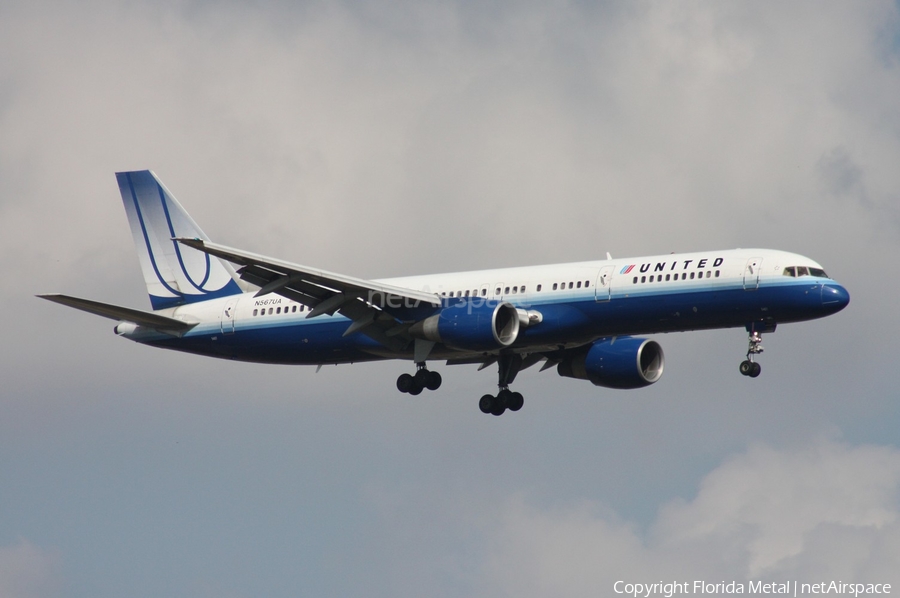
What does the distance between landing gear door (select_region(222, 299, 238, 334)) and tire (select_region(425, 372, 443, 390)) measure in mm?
8360

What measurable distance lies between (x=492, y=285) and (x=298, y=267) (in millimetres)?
7898

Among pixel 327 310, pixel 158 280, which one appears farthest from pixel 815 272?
pixel 158 280

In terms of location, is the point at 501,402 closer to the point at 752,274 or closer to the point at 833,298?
the point at 752,274

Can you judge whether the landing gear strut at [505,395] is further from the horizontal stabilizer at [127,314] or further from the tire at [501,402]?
the horizontal stabilizer at [127,314]

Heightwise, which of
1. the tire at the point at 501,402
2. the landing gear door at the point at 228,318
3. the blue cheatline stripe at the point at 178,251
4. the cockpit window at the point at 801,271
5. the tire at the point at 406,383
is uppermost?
the blue cheatline stripe at the point at 178,251

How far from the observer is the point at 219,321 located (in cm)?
5878

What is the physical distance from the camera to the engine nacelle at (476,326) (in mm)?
50875

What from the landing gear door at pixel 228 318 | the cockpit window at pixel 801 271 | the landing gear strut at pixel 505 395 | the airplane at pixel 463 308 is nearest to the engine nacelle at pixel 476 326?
the airplane at pixel 463 308

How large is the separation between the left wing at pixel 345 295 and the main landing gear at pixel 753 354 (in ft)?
36.8

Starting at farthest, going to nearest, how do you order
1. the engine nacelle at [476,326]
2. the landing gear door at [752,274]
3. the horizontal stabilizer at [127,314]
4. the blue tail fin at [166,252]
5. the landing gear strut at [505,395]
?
the blue tail fin at [166,252] < the landing gear strut at [505,395] < the horizontal stabilizer at [127,314] < the engine nacelle at [476,326] < the landing gear door at [752,274]

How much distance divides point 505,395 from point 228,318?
11.5m

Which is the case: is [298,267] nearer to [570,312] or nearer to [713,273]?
[570,312]

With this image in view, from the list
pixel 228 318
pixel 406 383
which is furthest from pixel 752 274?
pixel 228 318

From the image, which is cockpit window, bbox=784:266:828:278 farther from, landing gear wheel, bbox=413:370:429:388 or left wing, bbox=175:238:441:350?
landing gear wheel, bbox=413:370:429:388
